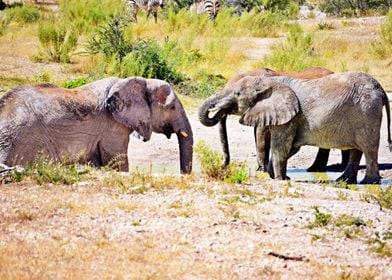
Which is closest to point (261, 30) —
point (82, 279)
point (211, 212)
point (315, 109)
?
point (315, 109)

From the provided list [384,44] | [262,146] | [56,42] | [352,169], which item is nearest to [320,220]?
[352,169]

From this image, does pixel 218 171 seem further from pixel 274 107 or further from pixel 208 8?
pixel 208 8

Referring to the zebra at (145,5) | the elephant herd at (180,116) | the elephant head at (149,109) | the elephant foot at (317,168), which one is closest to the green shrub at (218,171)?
the elephant head at (149,109)

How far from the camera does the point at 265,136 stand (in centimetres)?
1281

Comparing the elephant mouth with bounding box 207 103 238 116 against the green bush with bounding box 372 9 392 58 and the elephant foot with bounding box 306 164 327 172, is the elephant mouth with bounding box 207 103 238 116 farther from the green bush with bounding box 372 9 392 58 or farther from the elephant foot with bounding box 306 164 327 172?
the green bush with bounding box 372 9 392 58

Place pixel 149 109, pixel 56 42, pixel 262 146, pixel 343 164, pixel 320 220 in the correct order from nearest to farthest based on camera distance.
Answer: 1. pixel 320 220
2. pixel 149 109
3. pixel 262 146
4. pixel 343 164
5. pixel 56 42

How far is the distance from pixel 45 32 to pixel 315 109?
37.4 feet

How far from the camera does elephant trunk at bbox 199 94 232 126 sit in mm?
11719

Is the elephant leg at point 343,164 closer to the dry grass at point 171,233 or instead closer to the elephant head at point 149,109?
the elephant head at point 149,109

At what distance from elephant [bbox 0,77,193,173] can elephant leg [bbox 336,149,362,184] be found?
7.04 ft

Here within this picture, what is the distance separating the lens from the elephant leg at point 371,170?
39.2 ft

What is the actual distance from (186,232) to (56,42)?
15.2 m

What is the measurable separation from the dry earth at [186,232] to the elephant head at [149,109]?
183 centimetres

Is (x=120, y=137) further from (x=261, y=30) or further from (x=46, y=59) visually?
(x=261, y=30)
